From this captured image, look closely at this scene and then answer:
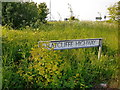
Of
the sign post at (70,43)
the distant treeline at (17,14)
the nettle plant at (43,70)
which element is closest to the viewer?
the nettle plant at (43,70)

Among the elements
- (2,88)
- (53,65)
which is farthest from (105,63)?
(2,88)

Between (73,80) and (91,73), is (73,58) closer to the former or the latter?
(91,73)

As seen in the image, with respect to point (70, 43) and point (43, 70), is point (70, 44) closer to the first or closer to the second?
point (70, 43)

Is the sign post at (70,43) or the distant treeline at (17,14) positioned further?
the distant treeline at (17,14)

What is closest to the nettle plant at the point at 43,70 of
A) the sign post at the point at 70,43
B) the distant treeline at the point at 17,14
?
the sign post at the point at 70,43

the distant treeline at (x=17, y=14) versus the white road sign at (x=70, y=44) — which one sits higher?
the distant treeline at (x=17, y=14)

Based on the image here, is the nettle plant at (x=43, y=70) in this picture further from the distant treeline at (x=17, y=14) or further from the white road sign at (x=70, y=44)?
the distant treeline at (x=17, y=14)

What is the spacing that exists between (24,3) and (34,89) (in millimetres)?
6987

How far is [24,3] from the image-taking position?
9.02 metres

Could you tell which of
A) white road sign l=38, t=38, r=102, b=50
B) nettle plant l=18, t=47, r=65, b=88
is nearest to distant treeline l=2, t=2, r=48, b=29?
white road sign l=38, t=38, r=102, b=50

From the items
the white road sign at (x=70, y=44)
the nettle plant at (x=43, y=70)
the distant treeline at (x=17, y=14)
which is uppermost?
the distant treeline at (x=17, y=14)

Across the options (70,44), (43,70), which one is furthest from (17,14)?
(43,70)

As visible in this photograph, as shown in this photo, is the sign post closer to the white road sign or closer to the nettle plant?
the white road sign

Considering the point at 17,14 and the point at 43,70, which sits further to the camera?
the point at 17,14
